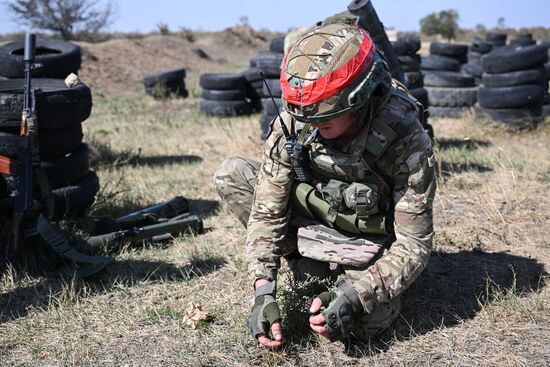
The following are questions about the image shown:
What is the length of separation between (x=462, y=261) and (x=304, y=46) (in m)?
1.88

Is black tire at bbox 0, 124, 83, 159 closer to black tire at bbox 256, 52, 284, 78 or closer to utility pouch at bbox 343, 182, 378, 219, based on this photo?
utility pouch at bbox 343, 182, 378, 219

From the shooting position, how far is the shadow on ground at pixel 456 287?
10.3 ft

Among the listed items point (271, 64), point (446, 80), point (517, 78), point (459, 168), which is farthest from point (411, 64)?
point (446, 80)

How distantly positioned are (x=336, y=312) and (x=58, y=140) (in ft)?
8.47

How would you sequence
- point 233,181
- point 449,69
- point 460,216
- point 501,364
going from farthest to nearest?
point 449,69, point 460,216, point 233,181, point 501,364

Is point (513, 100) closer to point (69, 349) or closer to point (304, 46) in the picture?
point (304, 46)

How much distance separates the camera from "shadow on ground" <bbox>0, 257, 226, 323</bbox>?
3.52m

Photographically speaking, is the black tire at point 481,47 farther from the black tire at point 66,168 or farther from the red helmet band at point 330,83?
the red helmet band at point 330,83

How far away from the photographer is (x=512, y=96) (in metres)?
8.43

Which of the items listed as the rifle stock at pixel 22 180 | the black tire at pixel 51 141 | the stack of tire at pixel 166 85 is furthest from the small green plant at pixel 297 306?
the stack of tire at pixel 166 85

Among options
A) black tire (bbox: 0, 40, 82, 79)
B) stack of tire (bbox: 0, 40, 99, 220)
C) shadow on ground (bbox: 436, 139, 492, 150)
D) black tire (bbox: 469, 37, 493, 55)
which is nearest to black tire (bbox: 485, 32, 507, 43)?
black tire (bbox: 469, 37, 493, 55)

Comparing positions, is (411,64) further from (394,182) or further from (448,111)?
(394,182)

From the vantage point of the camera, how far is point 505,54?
27.7 ft

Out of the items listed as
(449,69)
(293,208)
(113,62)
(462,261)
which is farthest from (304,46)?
(113,62)
